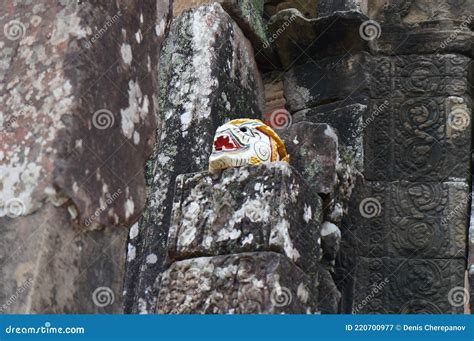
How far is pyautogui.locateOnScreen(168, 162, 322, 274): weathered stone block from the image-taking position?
4.65 metres

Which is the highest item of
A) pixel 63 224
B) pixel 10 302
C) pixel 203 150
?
pixel 203 150

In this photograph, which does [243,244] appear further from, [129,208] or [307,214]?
[129,208]

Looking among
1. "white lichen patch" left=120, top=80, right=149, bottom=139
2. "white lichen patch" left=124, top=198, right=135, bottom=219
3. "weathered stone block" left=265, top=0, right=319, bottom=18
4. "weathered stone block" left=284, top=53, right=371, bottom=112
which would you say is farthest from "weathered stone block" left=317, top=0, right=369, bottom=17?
"white lichen patch" left=124, top=198, right=135, bottom=219

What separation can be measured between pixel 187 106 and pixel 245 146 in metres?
1.47

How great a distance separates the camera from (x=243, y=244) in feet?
15.2

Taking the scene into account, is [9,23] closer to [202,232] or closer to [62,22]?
[62,22]

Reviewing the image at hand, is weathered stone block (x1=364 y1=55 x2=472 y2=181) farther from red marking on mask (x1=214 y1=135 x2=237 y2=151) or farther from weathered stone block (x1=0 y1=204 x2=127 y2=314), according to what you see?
weathered stone block (x1=0 y1=204 x2=127 y2=314)

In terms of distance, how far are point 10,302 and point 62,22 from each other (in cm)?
87

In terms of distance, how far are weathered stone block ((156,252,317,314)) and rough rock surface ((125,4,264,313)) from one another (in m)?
1.02

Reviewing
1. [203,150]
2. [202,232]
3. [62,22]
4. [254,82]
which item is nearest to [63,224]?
[62,22]

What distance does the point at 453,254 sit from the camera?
6.31m

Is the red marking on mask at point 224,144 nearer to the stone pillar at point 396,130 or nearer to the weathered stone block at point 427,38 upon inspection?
the stone pillar at point 396,130

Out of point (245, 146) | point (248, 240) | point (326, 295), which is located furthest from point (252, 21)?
point (248, 240)

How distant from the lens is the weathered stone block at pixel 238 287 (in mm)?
4402
